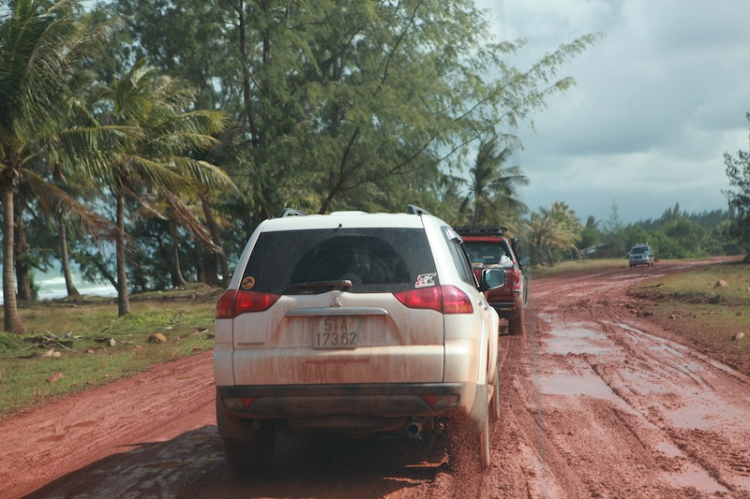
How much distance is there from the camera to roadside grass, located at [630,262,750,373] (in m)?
11.9

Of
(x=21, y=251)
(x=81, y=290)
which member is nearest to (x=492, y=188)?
(x=21, y=251)

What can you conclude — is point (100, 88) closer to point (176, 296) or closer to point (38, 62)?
point (38, 62)

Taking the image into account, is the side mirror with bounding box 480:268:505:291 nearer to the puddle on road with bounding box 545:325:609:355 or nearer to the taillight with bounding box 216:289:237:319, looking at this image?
the taillight with bounding box 216:289:237:319

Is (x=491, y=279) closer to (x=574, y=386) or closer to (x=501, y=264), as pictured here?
(x=574, y=386)

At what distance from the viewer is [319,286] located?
5.02m

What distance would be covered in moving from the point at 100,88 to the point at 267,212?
6.77 m

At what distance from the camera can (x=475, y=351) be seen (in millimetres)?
5078

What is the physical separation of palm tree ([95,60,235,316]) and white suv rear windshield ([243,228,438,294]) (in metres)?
15.1

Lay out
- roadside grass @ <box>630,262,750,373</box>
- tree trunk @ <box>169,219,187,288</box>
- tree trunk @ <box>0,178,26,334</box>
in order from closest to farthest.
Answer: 1. roadside grass @ <box>630,262,750,373</box>
2. tree trunk @ <box>0,178,26,334</box>
3. tree trunk @ <box>169,219,187,288</box>

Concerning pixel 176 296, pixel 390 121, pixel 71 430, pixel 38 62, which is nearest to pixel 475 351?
pixel 71 430

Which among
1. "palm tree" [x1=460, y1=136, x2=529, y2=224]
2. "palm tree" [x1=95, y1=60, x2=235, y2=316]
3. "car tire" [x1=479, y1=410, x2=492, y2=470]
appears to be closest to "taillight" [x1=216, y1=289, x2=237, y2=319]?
"car tire" [x1=479, y1=410, x2=492, y2=470]

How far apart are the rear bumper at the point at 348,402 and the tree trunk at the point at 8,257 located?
14931 millimetres

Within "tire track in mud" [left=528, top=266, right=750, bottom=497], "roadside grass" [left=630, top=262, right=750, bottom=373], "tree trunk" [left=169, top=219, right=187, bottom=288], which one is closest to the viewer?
"tire track in mud" [left=528, top=266, right=750, bottom=497]

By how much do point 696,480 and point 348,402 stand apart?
92.5 inches
